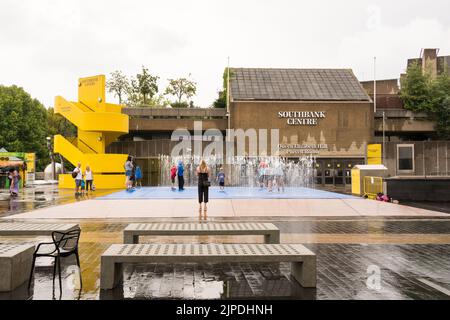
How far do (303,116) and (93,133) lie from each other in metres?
19.4

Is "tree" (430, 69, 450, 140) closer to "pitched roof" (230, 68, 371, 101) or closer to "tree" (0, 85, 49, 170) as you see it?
"pitched roof" (230, 68, 371, 101)

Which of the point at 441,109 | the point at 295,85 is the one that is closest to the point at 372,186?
the point at 295,85

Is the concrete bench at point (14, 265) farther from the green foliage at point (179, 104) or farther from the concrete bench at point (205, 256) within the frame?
the green foliage at point (179, 104)

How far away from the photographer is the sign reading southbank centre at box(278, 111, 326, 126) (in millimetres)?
43688

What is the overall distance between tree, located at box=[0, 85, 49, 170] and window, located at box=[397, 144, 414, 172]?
4409 centimetres

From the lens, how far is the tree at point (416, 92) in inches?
1901

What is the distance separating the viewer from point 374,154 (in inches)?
1698

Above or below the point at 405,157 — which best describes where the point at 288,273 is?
below

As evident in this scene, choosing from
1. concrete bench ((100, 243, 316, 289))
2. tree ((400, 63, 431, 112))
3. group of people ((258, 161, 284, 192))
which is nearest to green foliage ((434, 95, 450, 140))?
tree ((400, 63, 431, 112))

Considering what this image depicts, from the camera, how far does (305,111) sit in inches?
1724

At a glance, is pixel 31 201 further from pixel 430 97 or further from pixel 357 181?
pixel 430 97

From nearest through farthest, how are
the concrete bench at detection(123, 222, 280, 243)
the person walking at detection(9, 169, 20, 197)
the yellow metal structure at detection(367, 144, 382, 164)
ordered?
the concrete bench at detection(123, 222, 280, 243) < the person walking at detection(9, 169, 20, 197) < the yellow metal structure at detection(367, 144, 382, 164)

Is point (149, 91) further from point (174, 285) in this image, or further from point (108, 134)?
point (174, 285)
